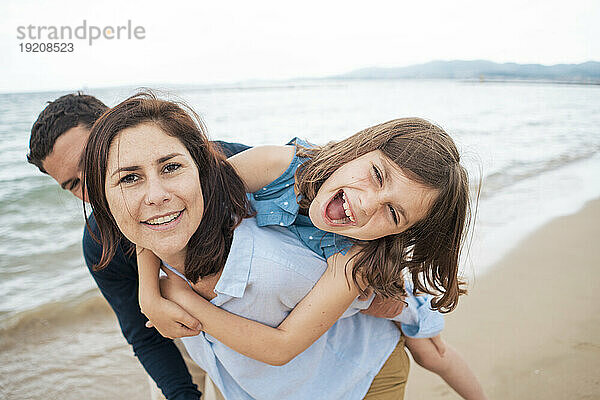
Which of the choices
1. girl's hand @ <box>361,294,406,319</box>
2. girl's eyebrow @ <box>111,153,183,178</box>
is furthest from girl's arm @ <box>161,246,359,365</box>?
girl's eyebrow @ <box>111,153,183,178</box>

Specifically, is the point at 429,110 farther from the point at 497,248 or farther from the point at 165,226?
the point at 165,226

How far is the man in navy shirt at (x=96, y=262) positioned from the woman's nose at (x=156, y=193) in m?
0.74

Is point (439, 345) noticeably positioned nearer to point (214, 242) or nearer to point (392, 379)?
point (392, 379)

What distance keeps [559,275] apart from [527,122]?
12201 millimetres

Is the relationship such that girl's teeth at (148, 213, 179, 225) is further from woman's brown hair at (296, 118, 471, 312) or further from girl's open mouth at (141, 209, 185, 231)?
woman's brown hair at (296, 118, 471, 312)

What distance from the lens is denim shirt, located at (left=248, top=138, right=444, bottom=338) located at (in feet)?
6.38

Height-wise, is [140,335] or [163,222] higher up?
[163,222]

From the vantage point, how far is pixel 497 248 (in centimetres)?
521

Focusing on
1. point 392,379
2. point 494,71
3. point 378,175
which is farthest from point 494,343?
point 494,71

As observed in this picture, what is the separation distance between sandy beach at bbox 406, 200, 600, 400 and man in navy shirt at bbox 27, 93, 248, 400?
1536 millimetres

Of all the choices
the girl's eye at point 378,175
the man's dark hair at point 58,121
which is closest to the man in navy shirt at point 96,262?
the man's dark hair at point 58,121

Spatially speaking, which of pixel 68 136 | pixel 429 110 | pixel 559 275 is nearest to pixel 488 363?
pixel 559 275

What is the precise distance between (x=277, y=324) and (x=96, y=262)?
94 cm

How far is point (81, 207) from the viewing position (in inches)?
306
